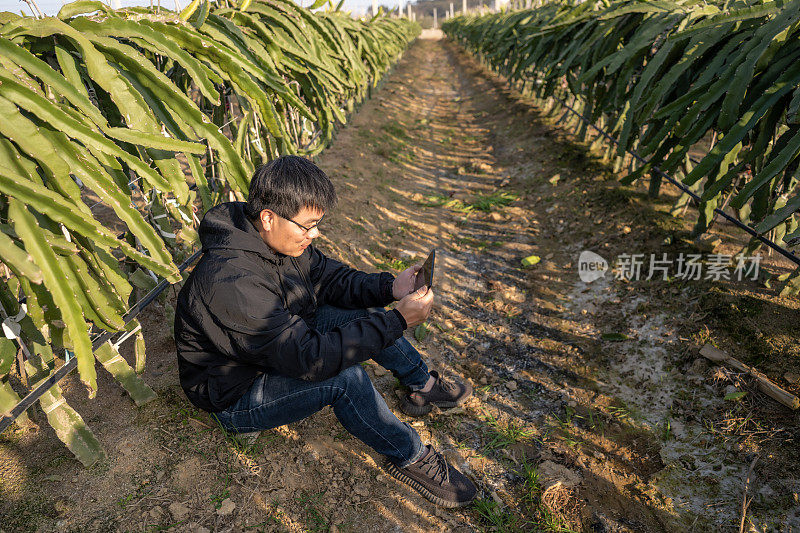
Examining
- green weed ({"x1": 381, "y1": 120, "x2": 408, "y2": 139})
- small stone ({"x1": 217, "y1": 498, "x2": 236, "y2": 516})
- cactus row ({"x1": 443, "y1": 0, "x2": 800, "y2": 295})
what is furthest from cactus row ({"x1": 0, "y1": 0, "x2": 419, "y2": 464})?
green weed ({"x1": 381, "y1": 120, "x2": 408, "y2": 139})

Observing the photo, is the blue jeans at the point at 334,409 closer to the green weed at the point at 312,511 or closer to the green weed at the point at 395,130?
the green weed at the point at 312,511

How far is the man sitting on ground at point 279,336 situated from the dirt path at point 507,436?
21 cm

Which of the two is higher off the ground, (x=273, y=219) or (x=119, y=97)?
(x=119, y=97)

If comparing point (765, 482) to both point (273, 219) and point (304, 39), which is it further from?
point (304, 39)

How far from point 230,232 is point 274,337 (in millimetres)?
434

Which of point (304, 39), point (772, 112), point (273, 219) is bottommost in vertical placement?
point (273, 219)

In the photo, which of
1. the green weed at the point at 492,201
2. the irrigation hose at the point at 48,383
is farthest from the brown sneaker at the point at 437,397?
the green weed at the point at 492,201

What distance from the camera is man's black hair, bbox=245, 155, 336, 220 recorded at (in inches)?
63.4

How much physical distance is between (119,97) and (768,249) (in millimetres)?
3803

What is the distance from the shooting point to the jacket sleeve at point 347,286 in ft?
7.01

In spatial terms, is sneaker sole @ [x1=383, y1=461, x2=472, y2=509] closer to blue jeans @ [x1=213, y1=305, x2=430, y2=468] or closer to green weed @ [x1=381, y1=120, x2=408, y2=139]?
blue jeans @ [x1=213, y1=305, x2=430, y2=468]

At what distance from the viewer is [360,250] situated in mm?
3643

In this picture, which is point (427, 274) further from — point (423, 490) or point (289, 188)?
point (423, 490)

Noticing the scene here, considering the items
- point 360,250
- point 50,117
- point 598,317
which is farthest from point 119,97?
point 598,317
